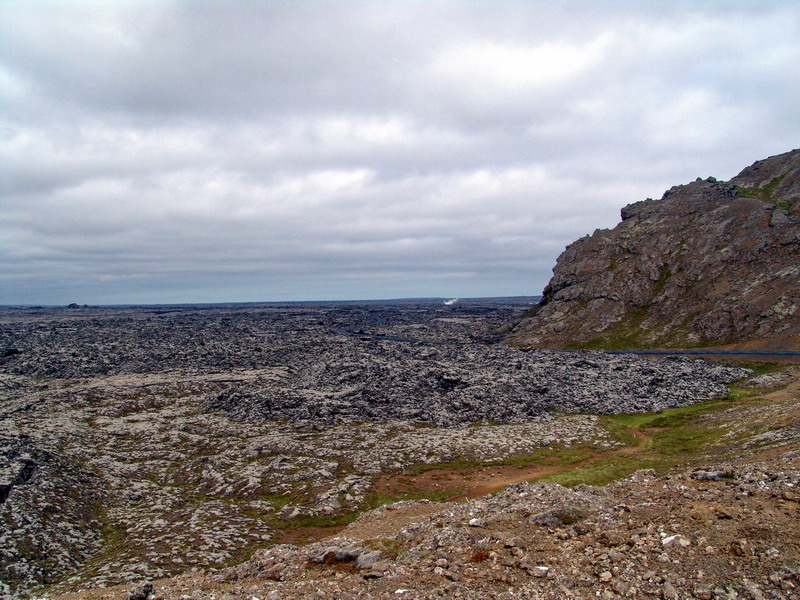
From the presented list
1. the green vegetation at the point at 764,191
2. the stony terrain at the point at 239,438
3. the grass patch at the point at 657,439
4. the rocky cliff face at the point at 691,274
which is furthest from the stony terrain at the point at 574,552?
the green vegetation at the point at 764,191

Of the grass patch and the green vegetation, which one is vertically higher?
the green vegetation

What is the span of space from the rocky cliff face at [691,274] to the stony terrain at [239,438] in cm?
2688

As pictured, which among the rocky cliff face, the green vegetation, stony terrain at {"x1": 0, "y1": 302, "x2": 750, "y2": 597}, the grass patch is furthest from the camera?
the green vegetation

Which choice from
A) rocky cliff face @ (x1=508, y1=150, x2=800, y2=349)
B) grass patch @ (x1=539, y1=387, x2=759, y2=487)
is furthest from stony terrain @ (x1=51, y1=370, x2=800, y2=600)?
rocky cliff face @ (x1=508, y1=150, x2=800, y2=349)

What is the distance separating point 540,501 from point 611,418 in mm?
33833

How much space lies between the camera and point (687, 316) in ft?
336

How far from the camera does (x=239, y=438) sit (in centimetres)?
4188

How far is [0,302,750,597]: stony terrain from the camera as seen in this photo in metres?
23.2

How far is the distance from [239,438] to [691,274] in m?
108

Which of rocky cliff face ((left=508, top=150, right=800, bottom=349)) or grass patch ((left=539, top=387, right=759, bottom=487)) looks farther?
rocky cliff face ((left=508, top=150, right=800, bottom=349))

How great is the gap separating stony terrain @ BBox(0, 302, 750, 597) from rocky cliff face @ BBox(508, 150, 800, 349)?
88.2ft

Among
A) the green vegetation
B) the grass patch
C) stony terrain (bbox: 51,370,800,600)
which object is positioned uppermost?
the green vegetation

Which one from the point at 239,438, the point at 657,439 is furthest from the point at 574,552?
the point at 239,438

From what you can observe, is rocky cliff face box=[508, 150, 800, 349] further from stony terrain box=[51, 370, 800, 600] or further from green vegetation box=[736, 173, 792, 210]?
stony terrain box=[51, 370, 800, 600]
